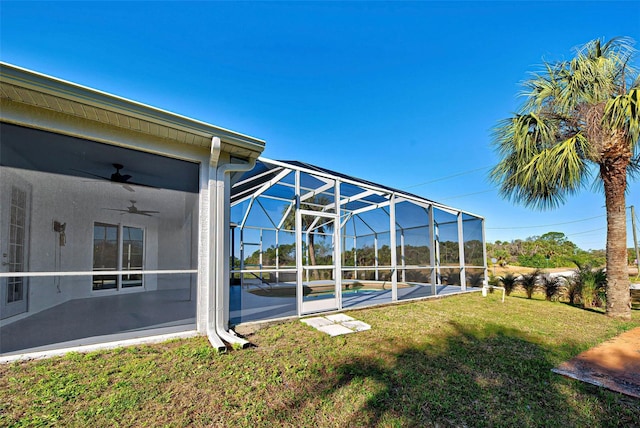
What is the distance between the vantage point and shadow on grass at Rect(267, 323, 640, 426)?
7.13 ft

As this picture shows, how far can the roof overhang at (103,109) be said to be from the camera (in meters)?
2.72

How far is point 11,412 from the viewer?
2.08 meters

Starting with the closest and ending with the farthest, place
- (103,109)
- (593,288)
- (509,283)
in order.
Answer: (103,109) → (593,288) → (509,283)

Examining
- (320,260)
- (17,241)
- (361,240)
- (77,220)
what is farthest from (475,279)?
(17,241)

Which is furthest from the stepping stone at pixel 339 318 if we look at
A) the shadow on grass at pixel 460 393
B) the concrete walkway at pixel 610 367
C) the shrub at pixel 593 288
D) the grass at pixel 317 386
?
the shrub at pixel 593 288

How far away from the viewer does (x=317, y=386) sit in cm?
265

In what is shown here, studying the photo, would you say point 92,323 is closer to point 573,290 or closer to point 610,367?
point 610,367

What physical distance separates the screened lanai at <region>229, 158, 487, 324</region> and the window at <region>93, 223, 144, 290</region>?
2.54m

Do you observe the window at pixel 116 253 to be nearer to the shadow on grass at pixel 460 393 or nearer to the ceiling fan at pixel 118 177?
the ceiling fan at pixel 118 177

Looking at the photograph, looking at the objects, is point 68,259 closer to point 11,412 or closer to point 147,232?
point 147,232

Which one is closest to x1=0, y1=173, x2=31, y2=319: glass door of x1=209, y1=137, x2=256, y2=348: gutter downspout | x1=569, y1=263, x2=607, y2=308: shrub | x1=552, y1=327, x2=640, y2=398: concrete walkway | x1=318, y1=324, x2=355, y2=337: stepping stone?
x1=209, y1=137, x2=256, y2=348: gutter downspout

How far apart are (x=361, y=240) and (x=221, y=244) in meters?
8.44

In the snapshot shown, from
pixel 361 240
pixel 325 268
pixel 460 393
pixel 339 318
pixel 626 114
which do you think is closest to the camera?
pixel 460 393

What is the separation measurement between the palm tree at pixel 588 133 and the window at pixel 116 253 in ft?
30.0
